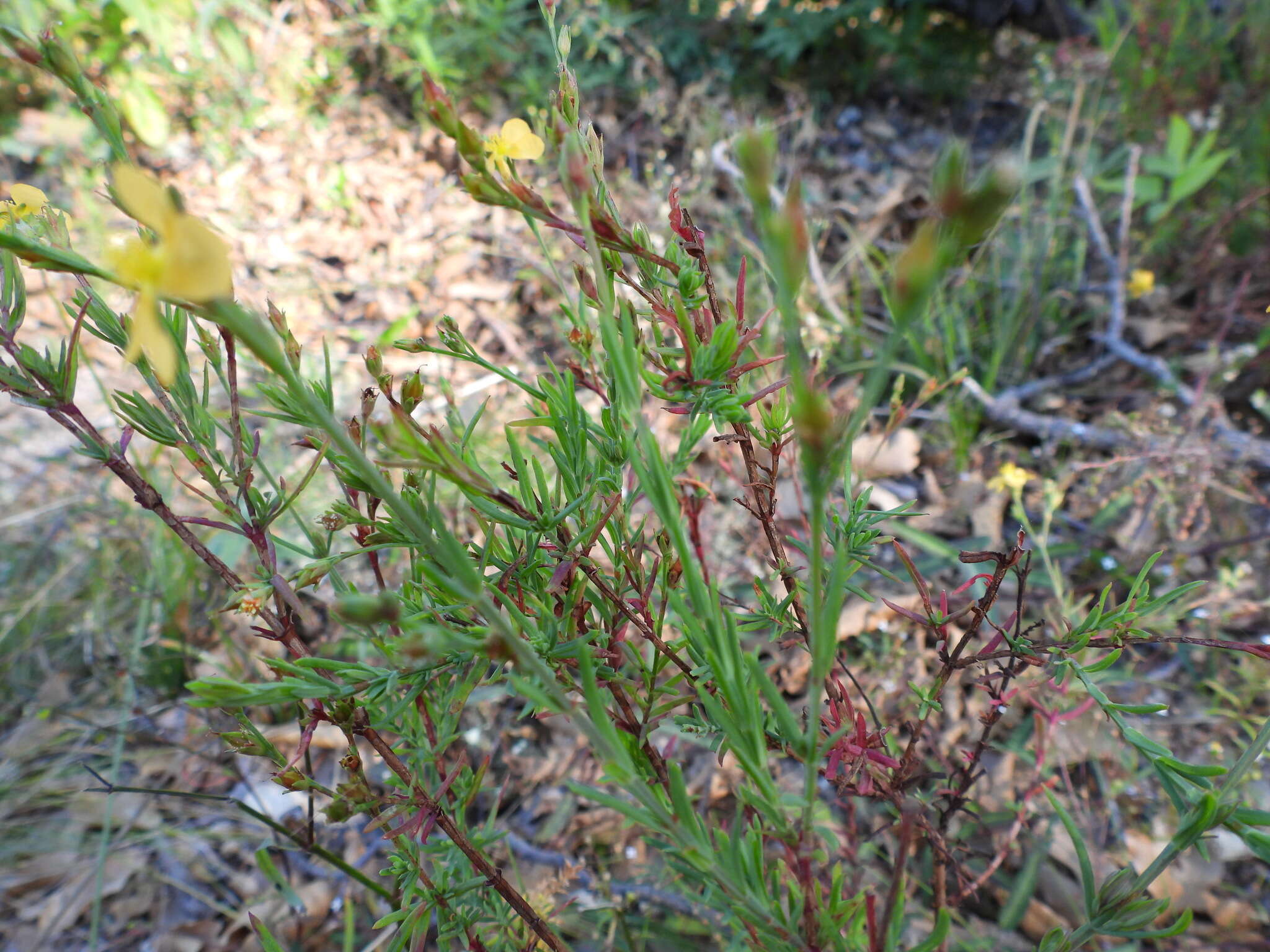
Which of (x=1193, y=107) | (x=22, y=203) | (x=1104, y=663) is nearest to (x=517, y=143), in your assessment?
(x=22, y=203)

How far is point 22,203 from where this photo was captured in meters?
0.67

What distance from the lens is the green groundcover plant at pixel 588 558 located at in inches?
16.7

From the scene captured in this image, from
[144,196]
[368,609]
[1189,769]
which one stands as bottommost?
[1189,769]

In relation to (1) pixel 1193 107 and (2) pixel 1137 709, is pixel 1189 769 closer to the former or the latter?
(2) pixel 1137 709

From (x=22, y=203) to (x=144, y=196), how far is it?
415 millimetres

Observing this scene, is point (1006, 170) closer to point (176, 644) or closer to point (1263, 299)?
point (176, 644)

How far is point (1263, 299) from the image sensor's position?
2283 millimetres

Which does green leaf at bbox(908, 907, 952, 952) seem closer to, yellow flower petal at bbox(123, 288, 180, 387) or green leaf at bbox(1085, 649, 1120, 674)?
green leaf at bbox(1085, 649, 1120, 674)

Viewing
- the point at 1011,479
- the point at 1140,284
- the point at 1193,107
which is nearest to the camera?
the point at 1011,479

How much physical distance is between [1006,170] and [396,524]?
577 mm

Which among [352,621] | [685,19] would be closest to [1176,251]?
[685,19]

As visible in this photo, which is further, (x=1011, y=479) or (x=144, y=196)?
(x=1011, y=479)

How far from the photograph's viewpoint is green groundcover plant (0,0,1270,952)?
42 cm

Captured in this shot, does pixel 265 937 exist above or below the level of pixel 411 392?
below
